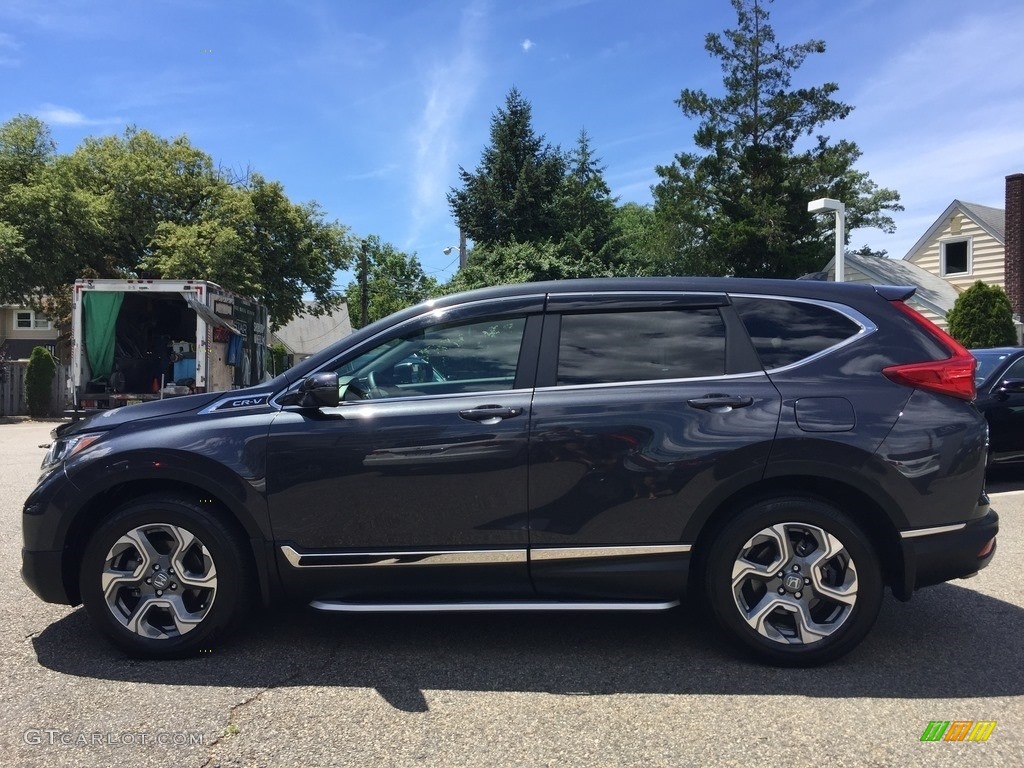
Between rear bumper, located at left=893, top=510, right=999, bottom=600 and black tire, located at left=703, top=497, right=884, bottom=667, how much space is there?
14 centimetres

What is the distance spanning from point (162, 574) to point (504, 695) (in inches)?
66.9

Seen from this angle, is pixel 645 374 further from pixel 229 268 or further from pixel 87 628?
pixel 229 268

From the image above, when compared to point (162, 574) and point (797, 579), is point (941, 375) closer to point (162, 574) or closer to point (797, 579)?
Result: point (797, 579)

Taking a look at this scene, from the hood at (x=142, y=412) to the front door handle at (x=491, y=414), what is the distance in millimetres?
1270

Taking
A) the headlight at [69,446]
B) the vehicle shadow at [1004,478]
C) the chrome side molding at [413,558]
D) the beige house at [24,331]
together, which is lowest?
the vehicle shadow at [1004,478]

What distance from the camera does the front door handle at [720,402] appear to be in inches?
138

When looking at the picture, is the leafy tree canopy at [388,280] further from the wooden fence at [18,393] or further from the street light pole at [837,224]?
the street light pole at [837,224]

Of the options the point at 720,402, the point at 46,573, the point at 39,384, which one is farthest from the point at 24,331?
the point at 720,402

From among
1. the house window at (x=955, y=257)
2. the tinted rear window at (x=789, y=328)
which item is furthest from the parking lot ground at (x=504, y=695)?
the house window at (x=955, y=257)

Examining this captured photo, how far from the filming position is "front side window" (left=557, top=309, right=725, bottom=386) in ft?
11.9

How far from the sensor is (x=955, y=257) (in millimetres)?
25859

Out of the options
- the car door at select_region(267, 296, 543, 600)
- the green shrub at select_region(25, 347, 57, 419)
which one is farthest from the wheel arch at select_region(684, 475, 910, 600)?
the green shrub at select_region(25, 347, 57, 419)

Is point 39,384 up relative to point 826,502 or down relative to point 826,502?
up

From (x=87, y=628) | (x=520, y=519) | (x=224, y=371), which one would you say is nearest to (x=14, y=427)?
(x=224, y=371)
